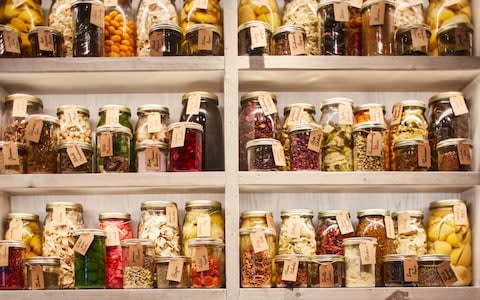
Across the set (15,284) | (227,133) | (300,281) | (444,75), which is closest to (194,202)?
(227,133)

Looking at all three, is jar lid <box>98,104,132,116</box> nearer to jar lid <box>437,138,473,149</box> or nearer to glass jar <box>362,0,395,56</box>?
glass jar <box>362,0,395,56</box>

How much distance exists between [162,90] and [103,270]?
70cm

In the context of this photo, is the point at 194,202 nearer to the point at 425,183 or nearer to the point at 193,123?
the point at 193,123

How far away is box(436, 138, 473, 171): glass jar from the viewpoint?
2.50 metres

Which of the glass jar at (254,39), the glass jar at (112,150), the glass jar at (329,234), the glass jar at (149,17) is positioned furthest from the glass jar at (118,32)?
the glass jar at (329,234)

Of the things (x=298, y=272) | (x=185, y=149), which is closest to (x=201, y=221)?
(x=185, y=149)

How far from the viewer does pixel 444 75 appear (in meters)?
2.61

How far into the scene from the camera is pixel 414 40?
8.29ft

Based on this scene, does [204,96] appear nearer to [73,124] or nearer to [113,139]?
[113,139]

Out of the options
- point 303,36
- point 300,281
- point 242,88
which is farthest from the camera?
point 242,88

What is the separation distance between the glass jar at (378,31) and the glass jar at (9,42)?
1.13m

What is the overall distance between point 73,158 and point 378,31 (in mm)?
1062

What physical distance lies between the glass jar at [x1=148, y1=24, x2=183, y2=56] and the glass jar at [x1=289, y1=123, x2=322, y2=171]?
467 millimetres

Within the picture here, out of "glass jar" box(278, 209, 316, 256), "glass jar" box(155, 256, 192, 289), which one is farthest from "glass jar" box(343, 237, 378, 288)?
"glass jar" box(155, 256, 192, 289)
